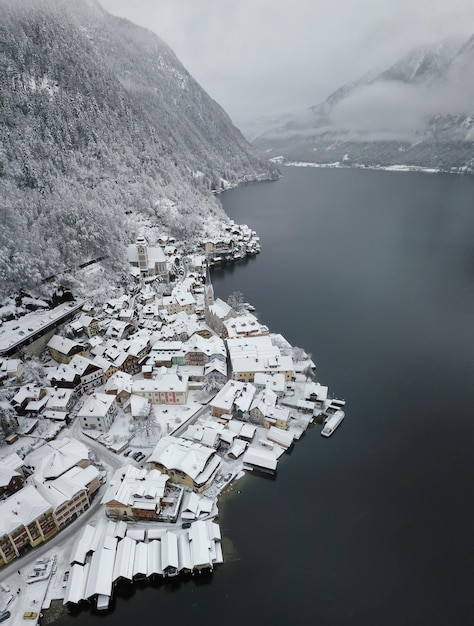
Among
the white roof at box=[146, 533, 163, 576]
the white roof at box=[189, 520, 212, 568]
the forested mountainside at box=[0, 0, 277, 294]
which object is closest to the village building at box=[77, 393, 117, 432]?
the white roof at box=[146, 533, 163, 576]

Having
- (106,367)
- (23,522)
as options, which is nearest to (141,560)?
(23,522)

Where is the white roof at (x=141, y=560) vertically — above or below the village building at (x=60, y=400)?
below

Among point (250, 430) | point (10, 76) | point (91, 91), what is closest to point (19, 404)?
point (250, 430)

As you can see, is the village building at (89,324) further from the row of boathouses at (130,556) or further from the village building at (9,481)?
the row of boathouses at (130,556)

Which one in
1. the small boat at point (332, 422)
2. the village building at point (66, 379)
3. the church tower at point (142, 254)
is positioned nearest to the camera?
the small boat at point (332, 422)

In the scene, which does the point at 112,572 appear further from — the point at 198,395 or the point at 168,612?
the point at 198,395

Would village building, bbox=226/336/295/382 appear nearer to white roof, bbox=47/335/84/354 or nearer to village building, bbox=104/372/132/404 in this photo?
village building, bbox=104/372/132/404

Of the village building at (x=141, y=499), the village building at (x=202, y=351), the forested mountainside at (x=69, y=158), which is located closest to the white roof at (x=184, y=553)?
the village building at (x=141, y=499)
